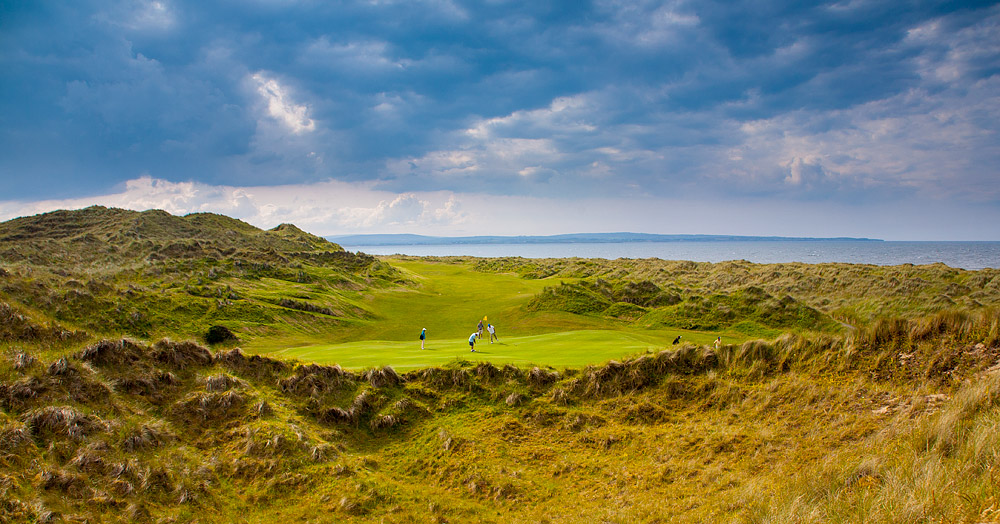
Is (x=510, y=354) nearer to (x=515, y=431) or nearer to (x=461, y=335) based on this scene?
(x=515, y=431)

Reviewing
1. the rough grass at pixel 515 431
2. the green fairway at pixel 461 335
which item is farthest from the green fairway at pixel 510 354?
the rough grass at pixel 515 431

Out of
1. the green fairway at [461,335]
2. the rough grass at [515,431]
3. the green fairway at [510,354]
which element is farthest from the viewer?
the green fairway at [461,335]

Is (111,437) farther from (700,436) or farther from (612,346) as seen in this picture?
(612,346)

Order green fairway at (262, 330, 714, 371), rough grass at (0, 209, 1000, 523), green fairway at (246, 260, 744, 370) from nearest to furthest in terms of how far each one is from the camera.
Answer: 1. rough grass at (0, 209, 1000, 523)
2. green fairway at (262, 330, 714, 371)
3. green fairway at (246, 260, 744, 370)

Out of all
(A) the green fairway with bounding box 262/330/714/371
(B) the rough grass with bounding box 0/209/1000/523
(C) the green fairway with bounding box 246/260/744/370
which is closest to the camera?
(B) the rough grass with bounding box 0/209/1000/523

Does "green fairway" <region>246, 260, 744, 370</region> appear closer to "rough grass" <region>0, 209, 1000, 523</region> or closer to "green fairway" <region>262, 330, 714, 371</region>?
"green fairway" <region>262, 330, 714, 371</region>

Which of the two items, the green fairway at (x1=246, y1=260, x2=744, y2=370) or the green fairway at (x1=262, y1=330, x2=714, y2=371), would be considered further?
the green fairway at (x1=246, y1=260, x2=744, y2=370)

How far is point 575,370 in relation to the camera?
48.6ft

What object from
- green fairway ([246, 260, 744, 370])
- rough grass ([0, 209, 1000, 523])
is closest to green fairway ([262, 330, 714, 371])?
green fairway ([246, 260, 744, 370])

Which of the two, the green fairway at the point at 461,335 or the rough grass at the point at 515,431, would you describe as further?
the green fairway at the point at 461,335

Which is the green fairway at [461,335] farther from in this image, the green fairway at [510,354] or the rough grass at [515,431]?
the rough grass at [515,431]

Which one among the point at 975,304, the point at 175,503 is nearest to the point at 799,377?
the point at 175,503

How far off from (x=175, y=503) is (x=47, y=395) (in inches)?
159

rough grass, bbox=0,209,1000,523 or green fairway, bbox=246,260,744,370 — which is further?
green fairway, bbox=246,260,744,370
